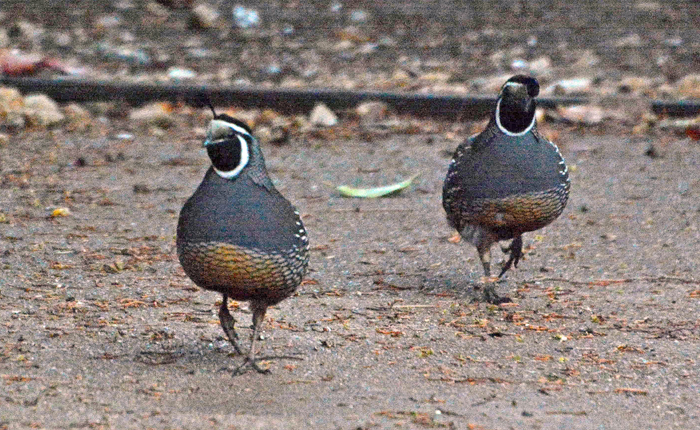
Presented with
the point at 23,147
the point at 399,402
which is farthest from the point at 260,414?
the point at 23,147

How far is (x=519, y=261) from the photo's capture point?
6172mm

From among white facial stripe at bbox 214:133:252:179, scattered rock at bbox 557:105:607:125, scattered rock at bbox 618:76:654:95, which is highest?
scattered rock at bbox 618:76:654:95

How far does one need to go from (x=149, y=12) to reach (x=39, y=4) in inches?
43.3

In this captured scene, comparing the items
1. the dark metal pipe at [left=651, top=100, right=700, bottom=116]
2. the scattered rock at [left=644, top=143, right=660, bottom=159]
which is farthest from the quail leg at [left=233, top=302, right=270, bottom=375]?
the dark metal pipe at [left=651, top=100, right=700, bottom=116]

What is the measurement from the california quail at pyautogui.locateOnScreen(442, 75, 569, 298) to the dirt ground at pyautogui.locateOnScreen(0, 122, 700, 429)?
35 centimetres

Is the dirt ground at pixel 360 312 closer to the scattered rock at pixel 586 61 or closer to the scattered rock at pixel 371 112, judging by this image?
the scattered rock at pixel 371 112

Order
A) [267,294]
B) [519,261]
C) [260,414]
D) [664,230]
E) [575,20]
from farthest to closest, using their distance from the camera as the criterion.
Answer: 1. [575,20]
2. [664,230]
3. [519,261]
4. [267,294]
5. [260,414]

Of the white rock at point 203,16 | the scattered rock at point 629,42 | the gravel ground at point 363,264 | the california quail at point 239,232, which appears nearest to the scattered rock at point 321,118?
the gravel ground at point 363,264

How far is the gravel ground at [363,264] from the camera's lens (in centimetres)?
402

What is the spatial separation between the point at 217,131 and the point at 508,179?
1.54m

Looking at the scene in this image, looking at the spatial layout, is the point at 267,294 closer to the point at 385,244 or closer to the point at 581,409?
the point at 581,409

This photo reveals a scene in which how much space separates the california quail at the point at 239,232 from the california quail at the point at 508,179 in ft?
3.92

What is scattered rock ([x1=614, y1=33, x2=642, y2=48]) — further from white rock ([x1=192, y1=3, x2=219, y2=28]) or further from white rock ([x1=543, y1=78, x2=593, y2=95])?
white rock ([x1=192, y1=3, x2=219, y2=28])

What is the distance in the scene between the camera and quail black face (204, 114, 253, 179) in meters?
4.27
